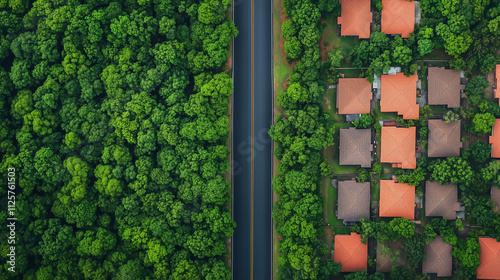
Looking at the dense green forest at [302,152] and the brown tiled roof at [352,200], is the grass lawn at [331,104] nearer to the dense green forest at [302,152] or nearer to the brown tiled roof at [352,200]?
the dense green forest at [302,152]

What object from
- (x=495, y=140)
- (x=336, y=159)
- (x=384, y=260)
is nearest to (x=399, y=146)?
(x=336, y=159)

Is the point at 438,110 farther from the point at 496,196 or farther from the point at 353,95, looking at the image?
the point at 496,196

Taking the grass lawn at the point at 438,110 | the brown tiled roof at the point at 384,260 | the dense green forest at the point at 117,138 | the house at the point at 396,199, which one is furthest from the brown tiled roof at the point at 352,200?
the dense green forest at the point at 117,138

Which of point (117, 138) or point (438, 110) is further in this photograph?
point (438, 110)

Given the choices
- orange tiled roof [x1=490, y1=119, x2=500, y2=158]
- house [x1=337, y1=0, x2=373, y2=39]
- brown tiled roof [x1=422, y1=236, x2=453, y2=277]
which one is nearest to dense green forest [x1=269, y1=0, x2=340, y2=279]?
house [x1=337, y1=0, x2=373, y2=39]

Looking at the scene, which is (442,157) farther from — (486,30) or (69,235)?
(69,235)

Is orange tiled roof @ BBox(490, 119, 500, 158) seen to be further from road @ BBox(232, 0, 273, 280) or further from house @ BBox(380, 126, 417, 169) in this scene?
road @ BBox(232, 0, 273, 280)
